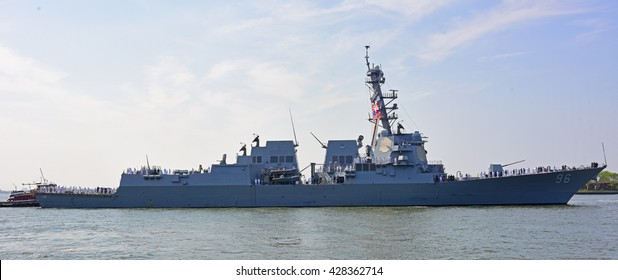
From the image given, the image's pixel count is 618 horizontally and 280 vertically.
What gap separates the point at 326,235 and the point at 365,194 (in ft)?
44.7

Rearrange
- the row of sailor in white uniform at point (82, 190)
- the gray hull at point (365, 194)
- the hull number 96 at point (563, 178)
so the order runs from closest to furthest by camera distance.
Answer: the hull number 96 at point (563, 178) → the gray hull at point (365, 194) → the row of sailor in white uniform at point (82, 190)

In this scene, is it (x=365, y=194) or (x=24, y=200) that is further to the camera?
(x=24, y=200)

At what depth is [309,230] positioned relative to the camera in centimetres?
2295

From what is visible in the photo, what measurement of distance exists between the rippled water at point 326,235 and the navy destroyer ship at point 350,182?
2.38 metres

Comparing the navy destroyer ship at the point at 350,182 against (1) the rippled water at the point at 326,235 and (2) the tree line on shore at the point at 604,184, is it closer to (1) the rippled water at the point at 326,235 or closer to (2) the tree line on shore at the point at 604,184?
(1) the rippled water at the point at 326,235

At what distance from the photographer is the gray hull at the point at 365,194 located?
33.3 metres

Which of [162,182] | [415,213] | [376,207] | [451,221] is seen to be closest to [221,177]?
[162,182]

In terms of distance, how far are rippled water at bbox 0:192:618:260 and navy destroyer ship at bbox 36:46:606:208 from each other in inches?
93.6

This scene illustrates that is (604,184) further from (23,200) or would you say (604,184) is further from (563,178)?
(23,200)

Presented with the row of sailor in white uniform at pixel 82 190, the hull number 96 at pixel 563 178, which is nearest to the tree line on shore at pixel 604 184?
the hull number 96 at pixel 563 178

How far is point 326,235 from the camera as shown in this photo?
21.4m

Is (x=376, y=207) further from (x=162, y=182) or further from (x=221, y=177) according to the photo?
(x=162, y=182)

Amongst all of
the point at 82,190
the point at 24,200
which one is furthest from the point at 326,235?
the point at 24,200
